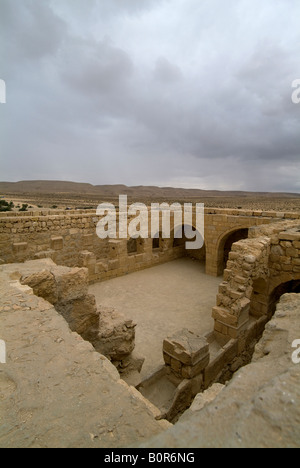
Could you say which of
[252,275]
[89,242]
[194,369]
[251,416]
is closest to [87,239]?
[89,242]

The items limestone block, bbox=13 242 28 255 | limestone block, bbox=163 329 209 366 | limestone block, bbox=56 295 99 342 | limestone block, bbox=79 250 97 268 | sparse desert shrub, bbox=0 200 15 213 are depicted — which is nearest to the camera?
limestone block, bbox=56 295 99 342

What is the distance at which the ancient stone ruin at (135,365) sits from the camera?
49.7 inches

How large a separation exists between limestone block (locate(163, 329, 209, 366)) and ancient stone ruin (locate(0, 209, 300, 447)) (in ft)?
0.07

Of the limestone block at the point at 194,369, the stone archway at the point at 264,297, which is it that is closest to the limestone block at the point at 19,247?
the limestone block at the point at 194,369

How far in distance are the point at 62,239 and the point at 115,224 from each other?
2440 millimetres

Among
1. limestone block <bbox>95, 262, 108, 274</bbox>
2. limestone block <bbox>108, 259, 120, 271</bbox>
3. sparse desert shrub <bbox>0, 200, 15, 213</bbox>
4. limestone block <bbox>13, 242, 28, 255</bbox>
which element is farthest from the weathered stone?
sparse desert shrub <bbox>0, 200, 15, 213</bbox>

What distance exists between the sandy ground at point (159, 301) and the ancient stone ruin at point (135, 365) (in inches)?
20.1

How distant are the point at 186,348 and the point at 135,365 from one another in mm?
1003

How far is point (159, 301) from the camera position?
8141 millimetres

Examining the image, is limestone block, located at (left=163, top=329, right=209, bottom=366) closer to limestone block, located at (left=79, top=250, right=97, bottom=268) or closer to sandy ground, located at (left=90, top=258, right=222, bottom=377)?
sandy ground, located at (left=90, top=258, right=222, bottom=377)

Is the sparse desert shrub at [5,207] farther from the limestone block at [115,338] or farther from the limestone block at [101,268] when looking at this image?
the limestone block at [115,338]

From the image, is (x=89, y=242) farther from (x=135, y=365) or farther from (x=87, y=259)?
(x=135, y=365)

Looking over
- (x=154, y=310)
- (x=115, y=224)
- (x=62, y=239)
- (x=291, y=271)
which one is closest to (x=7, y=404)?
(x=154, y=310)

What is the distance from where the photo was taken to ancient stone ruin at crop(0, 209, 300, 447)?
126cm
